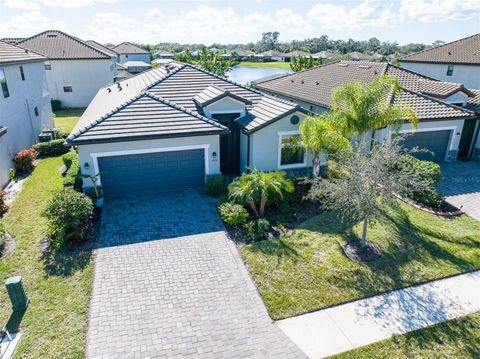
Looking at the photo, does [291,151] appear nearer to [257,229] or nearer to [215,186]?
[215,186]

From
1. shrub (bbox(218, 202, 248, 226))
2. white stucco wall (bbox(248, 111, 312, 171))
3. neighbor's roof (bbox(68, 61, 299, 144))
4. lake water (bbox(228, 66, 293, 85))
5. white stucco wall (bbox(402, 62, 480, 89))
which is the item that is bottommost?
shrub (bbox(218, 202, 248, 226))

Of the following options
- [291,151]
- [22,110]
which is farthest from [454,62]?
[22,110]

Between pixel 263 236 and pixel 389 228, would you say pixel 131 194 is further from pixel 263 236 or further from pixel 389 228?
pixel 389 228

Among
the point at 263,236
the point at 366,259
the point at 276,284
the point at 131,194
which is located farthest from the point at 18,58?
the point at 366,259

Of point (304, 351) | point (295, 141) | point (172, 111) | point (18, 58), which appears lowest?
point (304, 351)

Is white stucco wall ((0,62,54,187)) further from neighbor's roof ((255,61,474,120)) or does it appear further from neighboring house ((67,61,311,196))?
neighbor's roof ((255,61,474,120))

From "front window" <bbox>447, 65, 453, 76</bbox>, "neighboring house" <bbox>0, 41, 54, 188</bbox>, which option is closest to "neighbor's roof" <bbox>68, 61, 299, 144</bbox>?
"neighboring house" <bbox>0, 41, 54, 188</bbox>

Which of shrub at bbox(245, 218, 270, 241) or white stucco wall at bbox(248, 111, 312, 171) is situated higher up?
white stucco wall at bbox(248, 111, 312, 171)
